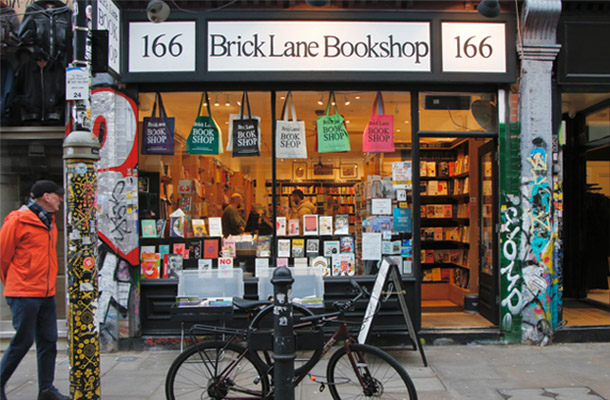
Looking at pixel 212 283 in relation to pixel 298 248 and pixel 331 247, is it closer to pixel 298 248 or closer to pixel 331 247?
pixel 298 248

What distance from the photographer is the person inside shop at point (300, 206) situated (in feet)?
22.9

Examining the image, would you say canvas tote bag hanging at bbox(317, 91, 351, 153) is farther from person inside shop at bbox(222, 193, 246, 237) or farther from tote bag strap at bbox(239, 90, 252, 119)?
person inside shop at bbox(222, 193, 246, 237)

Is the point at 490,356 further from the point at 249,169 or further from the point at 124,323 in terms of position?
the point at 124,323

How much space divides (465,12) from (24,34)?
6.07 metres

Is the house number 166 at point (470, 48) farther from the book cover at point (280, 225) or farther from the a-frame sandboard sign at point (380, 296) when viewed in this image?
the book cover at point (280, 225)

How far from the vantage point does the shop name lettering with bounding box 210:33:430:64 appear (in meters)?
6.52

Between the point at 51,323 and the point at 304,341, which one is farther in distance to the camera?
the point at 51,323

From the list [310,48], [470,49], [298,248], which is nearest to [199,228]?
[298,248]

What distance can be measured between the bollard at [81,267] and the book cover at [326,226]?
3.63 metres

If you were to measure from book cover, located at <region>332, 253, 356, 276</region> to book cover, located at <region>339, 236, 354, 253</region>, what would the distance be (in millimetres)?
60

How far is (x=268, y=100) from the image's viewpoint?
687 centimetres

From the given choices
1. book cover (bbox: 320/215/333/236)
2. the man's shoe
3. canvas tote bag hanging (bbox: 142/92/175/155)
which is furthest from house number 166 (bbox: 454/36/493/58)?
the man's shoe

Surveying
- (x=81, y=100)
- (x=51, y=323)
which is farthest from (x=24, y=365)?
(x=81, y=100)

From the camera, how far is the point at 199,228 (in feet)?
22.8
